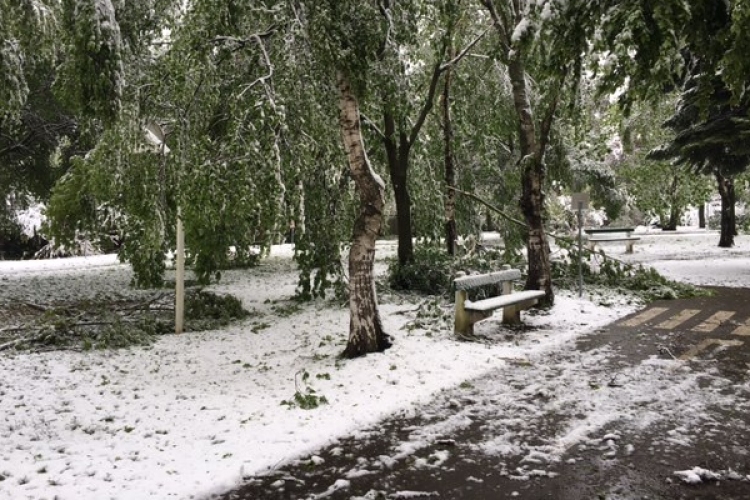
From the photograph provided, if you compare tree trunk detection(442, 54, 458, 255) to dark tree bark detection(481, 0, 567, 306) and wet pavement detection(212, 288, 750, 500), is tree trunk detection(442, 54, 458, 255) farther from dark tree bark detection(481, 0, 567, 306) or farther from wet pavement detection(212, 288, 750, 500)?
wet pavement detection(212, 288, 750, 500)

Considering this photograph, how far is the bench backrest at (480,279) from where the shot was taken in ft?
24.5

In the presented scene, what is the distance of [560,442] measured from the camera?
4.04 metres

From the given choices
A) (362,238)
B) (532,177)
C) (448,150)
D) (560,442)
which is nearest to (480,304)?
(362,238)

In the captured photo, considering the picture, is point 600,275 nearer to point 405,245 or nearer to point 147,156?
point 405,245

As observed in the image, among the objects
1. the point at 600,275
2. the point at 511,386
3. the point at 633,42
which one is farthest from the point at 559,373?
the point at 600,275

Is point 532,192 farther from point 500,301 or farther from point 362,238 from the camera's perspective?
point 362,238

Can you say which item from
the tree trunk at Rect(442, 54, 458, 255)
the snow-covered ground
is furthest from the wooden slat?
the tree trunk at Rect(442, 54, 458, 255)

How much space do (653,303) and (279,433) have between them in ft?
26.1

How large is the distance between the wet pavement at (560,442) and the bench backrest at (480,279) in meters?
1.56

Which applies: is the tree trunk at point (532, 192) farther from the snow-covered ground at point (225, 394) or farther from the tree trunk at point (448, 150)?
the tree trunk at point (448, 150)

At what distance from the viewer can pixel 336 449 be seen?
160 inches

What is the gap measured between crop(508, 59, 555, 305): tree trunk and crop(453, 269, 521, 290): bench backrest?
0.53 meters

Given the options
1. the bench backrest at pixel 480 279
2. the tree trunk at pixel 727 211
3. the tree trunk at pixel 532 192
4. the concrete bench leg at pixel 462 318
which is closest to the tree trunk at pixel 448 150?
the tree trunk at pixel 532 192

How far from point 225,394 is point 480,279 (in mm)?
3988
